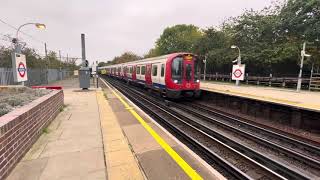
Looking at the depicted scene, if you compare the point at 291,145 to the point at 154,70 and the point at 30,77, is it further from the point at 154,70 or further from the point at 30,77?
the point at 30,77

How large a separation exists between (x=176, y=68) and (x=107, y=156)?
9.88 m

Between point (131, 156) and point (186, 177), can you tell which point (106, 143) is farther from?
point (186, 177)

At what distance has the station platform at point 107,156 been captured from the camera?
4234 millimetres

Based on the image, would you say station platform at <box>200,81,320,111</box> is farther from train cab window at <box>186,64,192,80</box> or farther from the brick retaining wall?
the brick retaining wall

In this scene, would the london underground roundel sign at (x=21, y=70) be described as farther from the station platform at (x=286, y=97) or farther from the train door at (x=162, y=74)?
the station platform at (x=286, y=97)

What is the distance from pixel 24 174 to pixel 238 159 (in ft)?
16.0

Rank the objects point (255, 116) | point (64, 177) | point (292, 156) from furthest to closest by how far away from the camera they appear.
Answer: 1. point (255, 116)
2. point (292, 156)
3. point (64, 177)

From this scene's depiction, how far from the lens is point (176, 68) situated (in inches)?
561

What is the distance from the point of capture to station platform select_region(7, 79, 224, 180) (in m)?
4.23

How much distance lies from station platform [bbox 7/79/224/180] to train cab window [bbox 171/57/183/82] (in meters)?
6.75

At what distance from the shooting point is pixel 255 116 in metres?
12.1

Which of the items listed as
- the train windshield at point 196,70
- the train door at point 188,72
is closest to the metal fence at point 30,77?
the train door at point 188,72

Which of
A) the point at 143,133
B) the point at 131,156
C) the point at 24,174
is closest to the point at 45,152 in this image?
the point at 24,174

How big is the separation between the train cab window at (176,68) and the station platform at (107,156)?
22.2ft
